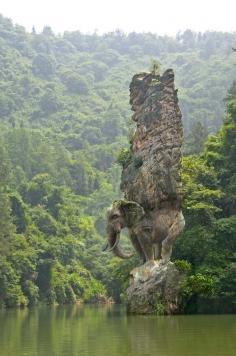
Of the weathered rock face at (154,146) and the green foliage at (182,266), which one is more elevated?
the weathered rock face at (154,146)

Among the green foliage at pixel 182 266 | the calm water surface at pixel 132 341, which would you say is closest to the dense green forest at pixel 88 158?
the green foliage at pixel 182 266

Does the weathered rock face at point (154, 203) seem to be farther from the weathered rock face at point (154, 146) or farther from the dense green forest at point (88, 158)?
the dense green forest at point (88, 158)

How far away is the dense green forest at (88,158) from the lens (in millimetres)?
26750

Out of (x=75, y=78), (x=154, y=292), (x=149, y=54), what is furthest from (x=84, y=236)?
(x=149, y=54)

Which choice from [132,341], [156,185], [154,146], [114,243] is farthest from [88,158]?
[132,341]

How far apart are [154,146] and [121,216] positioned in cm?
306

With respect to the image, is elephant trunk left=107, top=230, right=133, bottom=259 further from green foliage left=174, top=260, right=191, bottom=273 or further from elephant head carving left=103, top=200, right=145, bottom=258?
green foliage left=174, top=260, right=191, bottom=273

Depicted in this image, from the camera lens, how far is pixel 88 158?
Result: 91188 mm

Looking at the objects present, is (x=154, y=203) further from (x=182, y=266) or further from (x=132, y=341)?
(x=132, y=341)

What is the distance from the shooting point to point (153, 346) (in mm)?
12172

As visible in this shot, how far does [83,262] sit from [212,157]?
32589 mm

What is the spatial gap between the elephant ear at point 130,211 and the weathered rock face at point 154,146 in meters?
0.37

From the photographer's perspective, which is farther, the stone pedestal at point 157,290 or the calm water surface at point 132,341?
the stone pedestal at point 157,290

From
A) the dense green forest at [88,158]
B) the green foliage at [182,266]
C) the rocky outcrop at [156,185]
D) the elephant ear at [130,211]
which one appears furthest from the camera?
the dense green forest at [88,158]
